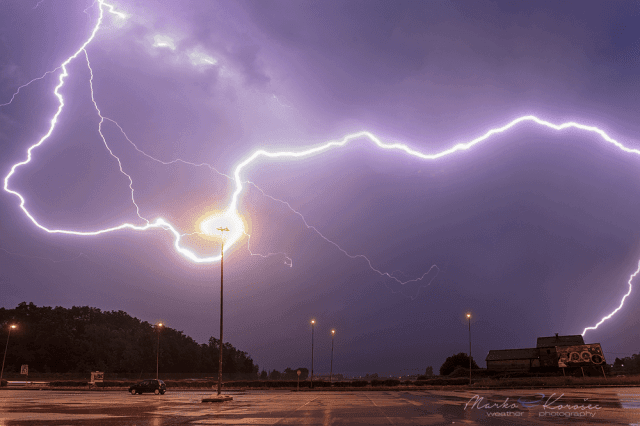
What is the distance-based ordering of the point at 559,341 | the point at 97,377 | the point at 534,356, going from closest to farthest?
the point at 97,377
the point at 534,356
the point at 559,341

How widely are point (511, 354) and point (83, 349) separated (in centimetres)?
8439

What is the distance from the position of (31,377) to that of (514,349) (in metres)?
84.7

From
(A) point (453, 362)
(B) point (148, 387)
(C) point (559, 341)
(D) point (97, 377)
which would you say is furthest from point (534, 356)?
(D) point (97, 377)

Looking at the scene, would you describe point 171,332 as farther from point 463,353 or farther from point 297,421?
point 297,421

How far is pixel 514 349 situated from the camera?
Answer: 87.5 m

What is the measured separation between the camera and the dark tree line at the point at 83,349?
283 feet

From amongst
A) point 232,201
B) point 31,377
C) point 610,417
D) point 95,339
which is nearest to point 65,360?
point 95,339

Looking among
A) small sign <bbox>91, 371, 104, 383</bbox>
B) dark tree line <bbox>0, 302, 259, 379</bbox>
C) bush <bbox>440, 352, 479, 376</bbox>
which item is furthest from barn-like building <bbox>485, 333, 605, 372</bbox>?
small sign <bbox>91, 371, 104, 383</bbox>

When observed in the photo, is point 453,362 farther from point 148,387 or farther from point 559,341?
point 148,387

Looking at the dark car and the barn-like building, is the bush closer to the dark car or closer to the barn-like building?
the barn-like building

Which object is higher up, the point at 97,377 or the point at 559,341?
the point at 559,341

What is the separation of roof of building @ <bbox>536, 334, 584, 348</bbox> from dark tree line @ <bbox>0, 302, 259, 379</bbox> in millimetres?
53510

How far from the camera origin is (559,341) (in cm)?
8431

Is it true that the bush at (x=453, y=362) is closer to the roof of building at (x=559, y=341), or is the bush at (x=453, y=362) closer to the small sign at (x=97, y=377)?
the roof of building at (x=559, y=341)
